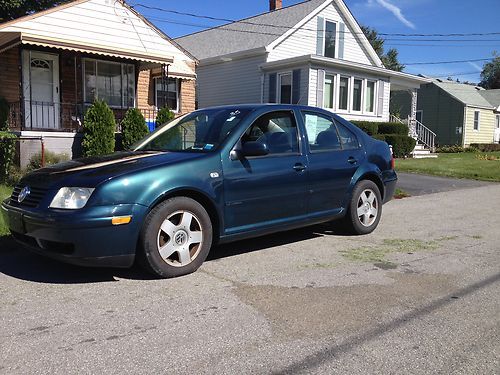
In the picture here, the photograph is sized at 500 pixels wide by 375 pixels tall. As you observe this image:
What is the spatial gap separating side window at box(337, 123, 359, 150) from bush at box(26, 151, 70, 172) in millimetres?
7279

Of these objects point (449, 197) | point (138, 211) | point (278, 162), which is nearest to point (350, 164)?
point (278, 162)

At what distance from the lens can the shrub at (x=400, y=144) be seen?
20.6 m

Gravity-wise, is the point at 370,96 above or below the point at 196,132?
above

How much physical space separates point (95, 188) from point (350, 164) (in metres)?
3.30

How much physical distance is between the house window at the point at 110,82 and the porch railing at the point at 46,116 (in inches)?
30.5

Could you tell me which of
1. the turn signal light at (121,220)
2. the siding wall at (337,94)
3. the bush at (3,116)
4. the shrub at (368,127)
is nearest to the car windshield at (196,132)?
the turn signal light at (121,220)

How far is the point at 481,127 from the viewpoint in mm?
36031

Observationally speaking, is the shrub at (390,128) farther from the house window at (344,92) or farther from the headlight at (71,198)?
the headlight at (71,198)

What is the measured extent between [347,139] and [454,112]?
31.3 metres

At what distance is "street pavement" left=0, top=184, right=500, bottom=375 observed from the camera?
10.0 ft

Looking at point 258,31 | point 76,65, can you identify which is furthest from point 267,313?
point 258,31

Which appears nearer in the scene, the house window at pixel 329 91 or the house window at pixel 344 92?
the house window at pixel 329 91

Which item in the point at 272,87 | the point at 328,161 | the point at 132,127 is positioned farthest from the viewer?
the point at 272,87

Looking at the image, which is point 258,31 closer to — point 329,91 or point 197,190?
point 329,91
